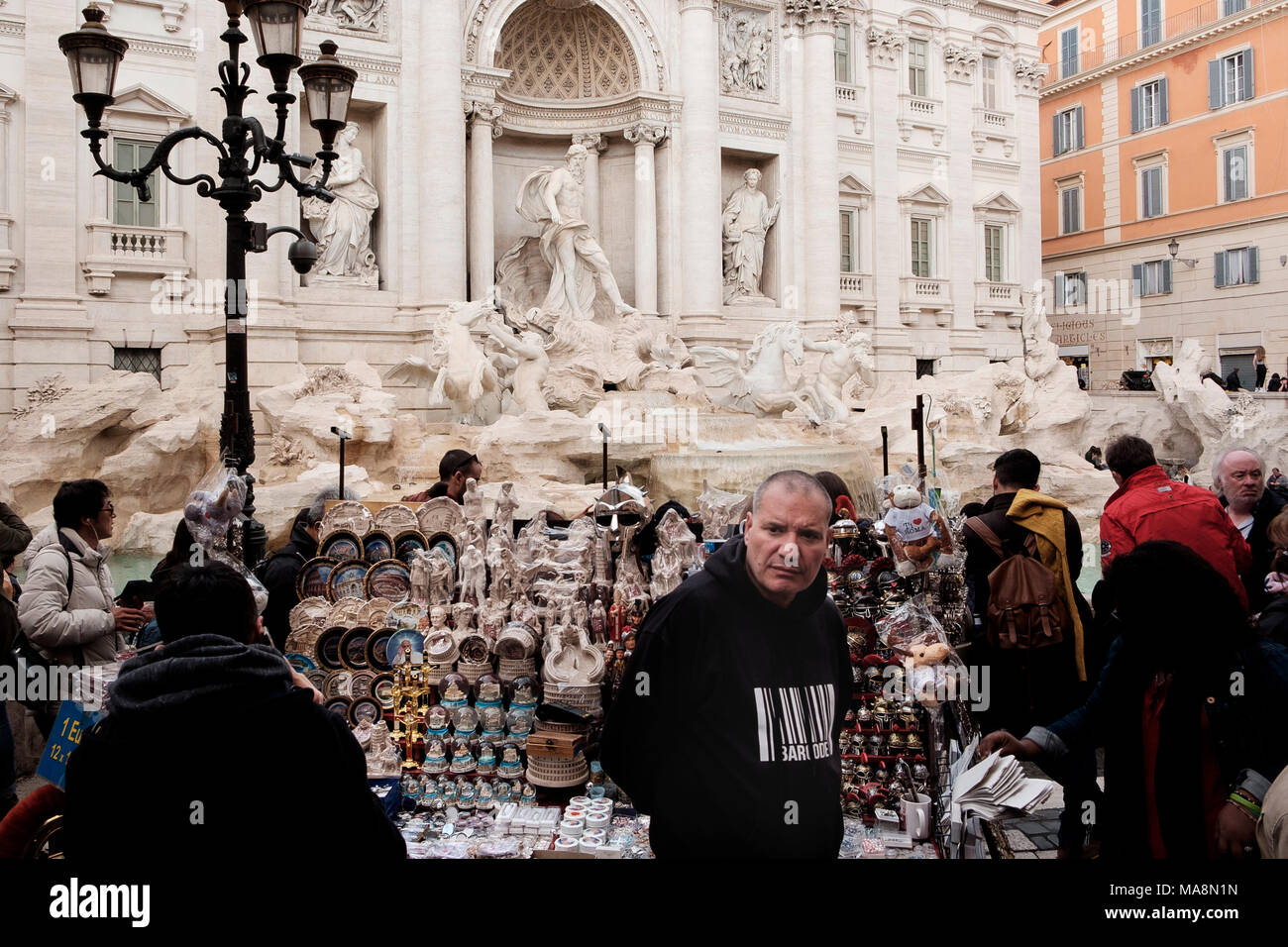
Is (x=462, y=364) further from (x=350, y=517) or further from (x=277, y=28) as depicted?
(x=350, y=517)

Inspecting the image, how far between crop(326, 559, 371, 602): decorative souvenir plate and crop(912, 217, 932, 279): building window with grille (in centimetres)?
1942

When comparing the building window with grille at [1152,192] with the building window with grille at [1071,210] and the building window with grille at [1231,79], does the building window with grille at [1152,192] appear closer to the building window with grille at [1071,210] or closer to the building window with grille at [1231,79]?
the building window with grille at [1071,210]

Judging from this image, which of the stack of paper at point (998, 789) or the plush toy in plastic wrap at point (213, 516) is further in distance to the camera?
the plush toy in plastic wrap at point (213, 516)

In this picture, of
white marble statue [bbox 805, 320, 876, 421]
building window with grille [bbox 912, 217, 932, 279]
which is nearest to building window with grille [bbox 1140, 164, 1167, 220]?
building window with grille [bbox 912, 217, 932, 279]

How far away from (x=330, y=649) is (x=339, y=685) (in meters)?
0.18

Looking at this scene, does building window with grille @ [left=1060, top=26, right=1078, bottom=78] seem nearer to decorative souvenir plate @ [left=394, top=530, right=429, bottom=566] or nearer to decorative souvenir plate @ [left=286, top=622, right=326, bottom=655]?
decorative souvenir plate @ [left=394, top=530, right=429, bottom=566]

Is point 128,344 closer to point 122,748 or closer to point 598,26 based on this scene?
point 598,26

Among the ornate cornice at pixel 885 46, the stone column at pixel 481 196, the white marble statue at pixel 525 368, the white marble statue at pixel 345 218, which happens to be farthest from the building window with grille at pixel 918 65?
the white marble statue at pixel 525 368

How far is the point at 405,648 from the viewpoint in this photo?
4.11m

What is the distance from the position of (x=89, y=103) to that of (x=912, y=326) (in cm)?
1843

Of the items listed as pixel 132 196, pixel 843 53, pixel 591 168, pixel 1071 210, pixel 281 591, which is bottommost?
pixel 281 591

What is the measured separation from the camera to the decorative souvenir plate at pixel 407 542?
16.8 feet

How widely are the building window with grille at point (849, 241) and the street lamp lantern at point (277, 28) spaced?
16542mm

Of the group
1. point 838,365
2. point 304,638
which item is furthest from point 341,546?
point 838,365
